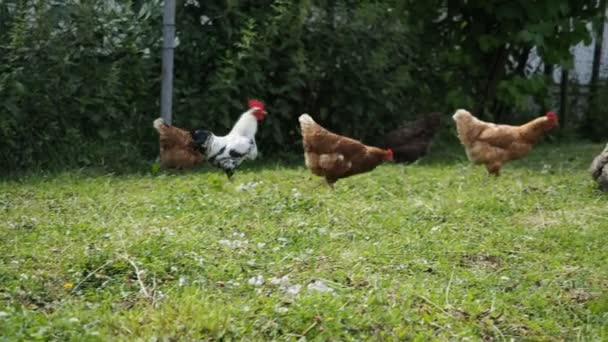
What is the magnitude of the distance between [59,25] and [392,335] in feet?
20.0

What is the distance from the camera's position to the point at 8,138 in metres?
8.05

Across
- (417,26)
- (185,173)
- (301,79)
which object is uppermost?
(417,26)

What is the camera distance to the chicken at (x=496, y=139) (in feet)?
25.5

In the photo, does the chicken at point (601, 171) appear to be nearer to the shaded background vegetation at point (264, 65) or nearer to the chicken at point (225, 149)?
the chicken at point (225, 149)

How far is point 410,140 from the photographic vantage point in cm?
988

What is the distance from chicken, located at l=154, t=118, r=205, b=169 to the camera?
7.87 metres

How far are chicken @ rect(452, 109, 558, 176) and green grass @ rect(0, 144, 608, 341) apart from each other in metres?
0.57

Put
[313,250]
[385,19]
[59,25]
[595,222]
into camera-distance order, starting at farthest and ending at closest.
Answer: [385,19]
[59,25]
[595,222]
[313,250]

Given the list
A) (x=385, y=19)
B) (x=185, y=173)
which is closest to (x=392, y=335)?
(x=185, y=173)

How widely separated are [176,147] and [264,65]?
2095 mm

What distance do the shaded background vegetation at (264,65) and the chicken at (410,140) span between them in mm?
439

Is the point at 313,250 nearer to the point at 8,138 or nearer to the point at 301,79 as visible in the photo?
the point at 8,138

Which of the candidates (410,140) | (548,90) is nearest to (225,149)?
(410,140)

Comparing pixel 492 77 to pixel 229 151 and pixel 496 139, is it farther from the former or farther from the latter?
pixel 229 151
